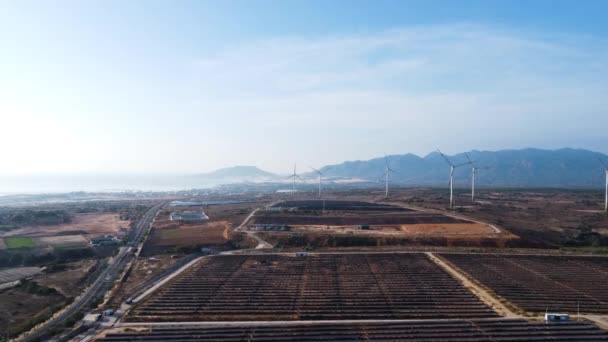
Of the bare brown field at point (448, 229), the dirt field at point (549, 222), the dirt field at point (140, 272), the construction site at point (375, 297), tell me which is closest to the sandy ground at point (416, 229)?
the bare brown field at point (448, 229)

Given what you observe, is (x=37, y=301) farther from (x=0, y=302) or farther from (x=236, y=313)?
(x=236, y=313)

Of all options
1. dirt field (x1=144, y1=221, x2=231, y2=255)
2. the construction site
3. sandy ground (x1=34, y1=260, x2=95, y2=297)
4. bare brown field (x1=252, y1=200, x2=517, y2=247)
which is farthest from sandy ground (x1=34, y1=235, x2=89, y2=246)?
bare brown field (x1=252, y1=200, x2=517, y2=247)

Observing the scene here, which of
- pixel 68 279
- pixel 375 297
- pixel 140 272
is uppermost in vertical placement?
pixel 375 297

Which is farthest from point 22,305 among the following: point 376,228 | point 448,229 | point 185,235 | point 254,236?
point 448,229

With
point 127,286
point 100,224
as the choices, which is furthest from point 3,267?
point 100,224

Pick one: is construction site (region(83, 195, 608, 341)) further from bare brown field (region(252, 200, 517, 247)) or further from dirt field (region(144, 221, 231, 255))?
dirt field (region(144, 221, 231, 255))

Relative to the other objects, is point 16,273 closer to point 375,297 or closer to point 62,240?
point 62,240

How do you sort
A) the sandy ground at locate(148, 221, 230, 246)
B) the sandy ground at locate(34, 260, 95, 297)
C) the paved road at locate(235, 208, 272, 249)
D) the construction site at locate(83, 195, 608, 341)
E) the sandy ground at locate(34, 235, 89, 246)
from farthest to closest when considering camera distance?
the sandy ground at locate(148, 221, 230, 246) → the sandy ground at locate(34, 235, 89, 246) → the paved road at locate(235, 208, 272, 249) → the sandy ground at locate(34, 260, 95, 297) → the construction site at locate(83, 195, 608, 341)
